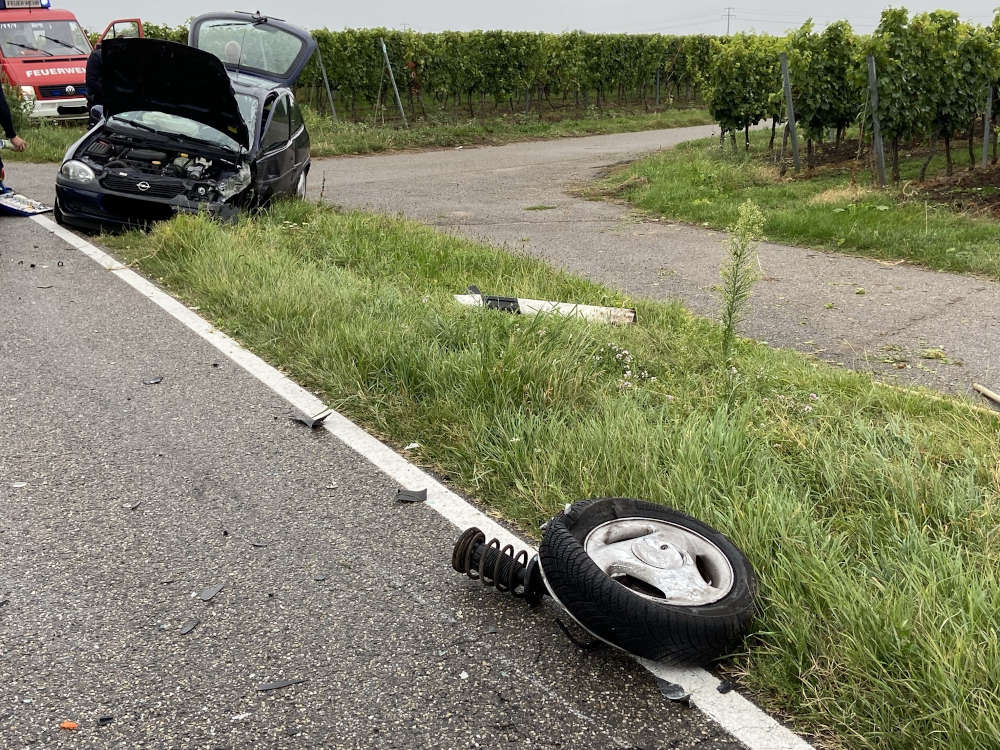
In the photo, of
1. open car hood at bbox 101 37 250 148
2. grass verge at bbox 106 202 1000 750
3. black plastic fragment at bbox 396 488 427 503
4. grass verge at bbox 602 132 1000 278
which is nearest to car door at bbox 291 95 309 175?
open car hood at bbox 101 37 250 148

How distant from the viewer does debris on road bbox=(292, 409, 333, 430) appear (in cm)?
455

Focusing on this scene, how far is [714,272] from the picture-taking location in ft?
29.5

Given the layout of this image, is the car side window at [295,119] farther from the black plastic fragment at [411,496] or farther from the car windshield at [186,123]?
the black plastic fragment at [411,496]

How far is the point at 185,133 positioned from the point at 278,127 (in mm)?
1101

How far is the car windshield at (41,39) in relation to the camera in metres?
20.5

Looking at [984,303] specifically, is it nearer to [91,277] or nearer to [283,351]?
[283,351]

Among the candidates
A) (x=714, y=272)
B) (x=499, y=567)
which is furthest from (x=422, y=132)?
(x=499, y=567)

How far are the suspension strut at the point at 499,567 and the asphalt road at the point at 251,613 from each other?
7cm

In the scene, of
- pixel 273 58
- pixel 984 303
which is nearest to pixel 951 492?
pixel 984 303

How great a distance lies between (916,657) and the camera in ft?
7.97

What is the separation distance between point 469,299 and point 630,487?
3168 millimetres

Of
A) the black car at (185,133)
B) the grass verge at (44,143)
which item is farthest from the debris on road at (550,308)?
the grass verge at (44,143)

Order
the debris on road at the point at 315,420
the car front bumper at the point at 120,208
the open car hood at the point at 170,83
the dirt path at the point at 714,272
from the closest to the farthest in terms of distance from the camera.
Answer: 1. the debris on road at the point at 315,420
2. the dirt path at the point at 714,272
3. the open car hood at the point at 170,83
4. the car front bumper at the point at 120,208

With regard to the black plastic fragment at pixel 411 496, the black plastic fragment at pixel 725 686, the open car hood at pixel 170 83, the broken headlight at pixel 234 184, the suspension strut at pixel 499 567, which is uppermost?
the open car hood at pixel 170 83
